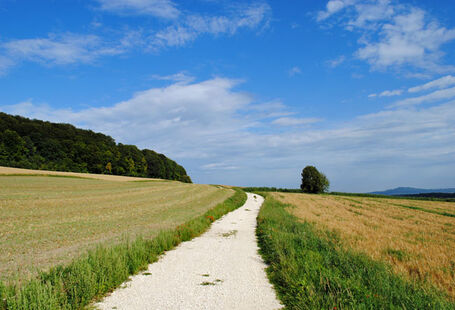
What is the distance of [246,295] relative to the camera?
605cm

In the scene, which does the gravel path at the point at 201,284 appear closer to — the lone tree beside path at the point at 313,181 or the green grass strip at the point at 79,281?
the green grass strip at the point at 79,281

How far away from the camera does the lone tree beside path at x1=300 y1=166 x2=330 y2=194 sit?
275ft

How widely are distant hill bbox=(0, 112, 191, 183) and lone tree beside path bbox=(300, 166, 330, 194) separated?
63.1 metres

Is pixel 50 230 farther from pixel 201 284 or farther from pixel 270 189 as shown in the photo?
pixel 270 189

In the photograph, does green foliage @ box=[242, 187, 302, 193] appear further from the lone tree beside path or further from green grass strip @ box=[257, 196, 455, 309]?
green grass strip @ box=[257, 196, 455, 309]

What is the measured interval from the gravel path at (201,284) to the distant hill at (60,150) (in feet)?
225

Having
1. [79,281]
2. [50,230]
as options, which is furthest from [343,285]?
[50,230]

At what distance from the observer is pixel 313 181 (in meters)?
83.8

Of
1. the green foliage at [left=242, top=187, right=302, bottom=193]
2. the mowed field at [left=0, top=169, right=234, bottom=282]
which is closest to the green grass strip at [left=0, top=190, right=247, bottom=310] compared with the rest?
the mowed field at [left=0, top=169, right=234, bottom=282]

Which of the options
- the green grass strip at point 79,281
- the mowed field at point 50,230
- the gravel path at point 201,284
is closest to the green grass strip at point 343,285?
the gravel path at point 201,284

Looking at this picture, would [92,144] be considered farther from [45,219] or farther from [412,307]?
[412,307]

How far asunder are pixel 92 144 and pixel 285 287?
9322cm

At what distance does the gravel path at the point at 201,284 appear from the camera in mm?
5559

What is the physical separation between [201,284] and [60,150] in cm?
8564
